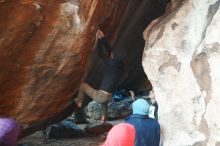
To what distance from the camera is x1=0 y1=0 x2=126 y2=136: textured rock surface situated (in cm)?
671

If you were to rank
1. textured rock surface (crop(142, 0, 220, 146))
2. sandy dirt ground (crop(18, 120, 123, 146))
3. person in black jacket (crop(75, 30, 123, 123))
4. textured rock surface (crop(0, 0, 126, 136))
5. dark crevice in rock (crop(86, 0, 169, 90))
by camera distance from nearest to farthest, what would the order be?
textured rock surface (crop(142, 0, 220, 146)), textured rock surface (crop(0, 0, 126, 136)), person in black jacket (crop(75, 30, 123, 123)), sandy dirt ground (crop(18, 120, 123, 146)), dark crevice in rock (crop(86, 0, 169, 90))

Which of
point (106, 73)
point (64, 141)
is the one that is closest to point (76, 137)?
point (64, 141)

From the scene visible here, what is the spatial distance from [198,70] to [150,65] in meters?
0.97

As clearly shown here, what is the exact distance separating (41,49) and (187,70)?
107 inches

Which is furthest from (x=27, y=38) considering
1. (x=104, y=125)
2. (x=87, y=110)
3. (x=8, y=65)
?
(x=87, y=110)

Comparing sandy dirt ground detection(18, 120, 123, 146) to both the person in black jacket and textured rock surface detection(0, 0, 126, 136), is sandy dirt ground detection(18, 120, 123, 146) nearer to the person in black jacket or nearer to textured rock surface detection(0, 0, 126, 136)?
the person in black jacket

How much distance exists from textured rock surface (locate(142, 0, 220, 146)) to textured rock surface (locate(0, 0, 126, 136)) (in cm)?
134

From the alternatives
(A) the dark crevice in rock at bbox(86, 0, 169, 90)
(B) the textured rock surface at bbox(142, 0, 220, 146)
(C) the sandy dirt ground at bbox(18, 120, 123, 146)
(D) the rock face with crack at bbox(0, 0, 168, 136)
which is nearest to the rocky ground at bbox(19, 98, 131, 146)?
(C) the sandy dirt ground at bbox(18, 120, 123, 146)

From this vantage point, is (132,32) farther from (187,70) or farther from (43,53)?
(187,70)

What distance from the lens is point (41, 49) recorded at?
714cm

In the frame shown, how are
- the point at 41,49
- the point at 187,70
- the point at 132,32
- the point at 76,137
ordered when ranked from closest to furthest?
the point at 187,70 < the point at 41,49 < the point at 76,137 < the point at 132,32

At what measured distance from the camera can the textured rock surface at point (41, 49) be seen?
6715 millimetres

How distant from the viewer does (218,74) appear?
216 inches

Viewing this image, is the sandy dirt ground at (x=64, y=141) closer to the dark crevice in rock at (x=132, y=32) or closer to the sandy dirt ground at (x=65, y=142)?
the sandy dirt ground at (x=65, y=142)
